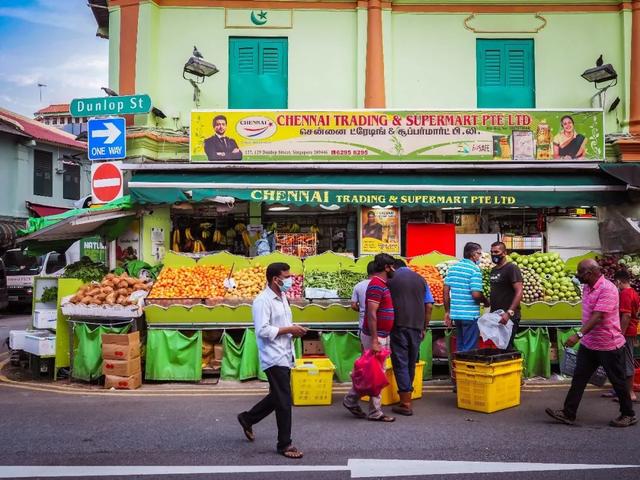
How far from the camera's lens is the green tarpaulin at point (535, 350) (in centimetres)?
922

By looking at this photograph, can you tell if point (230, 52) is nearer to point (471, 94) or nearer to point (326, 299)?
point (471, 94)

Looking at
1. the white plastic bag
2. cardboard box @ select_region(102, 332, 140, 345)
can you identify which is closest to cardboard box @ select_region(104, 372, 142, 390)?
cardboard box @ select_region(102, 332, 140, 345)

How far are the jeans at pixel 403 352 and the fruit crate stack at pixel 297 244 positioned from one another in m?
5.58

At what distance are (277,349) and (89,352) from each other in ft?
15.1

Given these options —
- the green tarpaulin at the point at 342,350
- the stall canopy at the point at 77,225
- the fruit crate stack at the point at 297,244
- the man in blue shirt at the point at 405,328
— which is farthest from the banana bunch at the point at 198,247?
the man in blue shirt at the point at 405,328

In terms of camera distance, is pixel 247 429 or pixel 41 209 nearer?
pixel 247 429

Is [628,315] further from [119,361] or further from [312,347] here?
[119,361]

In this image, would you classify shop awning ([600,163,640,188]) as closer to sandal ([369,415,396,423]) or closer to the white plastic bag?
the white plastic bag

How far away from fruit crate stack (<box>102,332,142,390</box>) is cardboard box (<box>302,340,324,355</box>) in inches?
97.0

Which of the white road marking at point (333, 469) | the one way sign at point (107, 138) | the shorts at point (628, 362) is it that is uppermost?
the one way sign at point (107, 138)

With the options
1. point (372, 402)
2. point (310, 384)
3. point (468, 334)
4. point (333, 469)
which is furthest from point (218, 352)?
point (333, 469)

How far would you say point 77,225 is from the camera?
10.6 m

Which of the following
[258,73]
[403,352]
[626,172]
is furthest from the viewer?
[258,73]

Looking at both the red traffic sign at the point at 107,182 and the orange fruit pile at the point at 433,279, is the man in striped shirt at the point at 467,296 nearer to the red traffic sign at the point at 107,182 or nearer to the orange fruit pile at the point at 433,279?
the orange fruit pile at the point at 433,279
